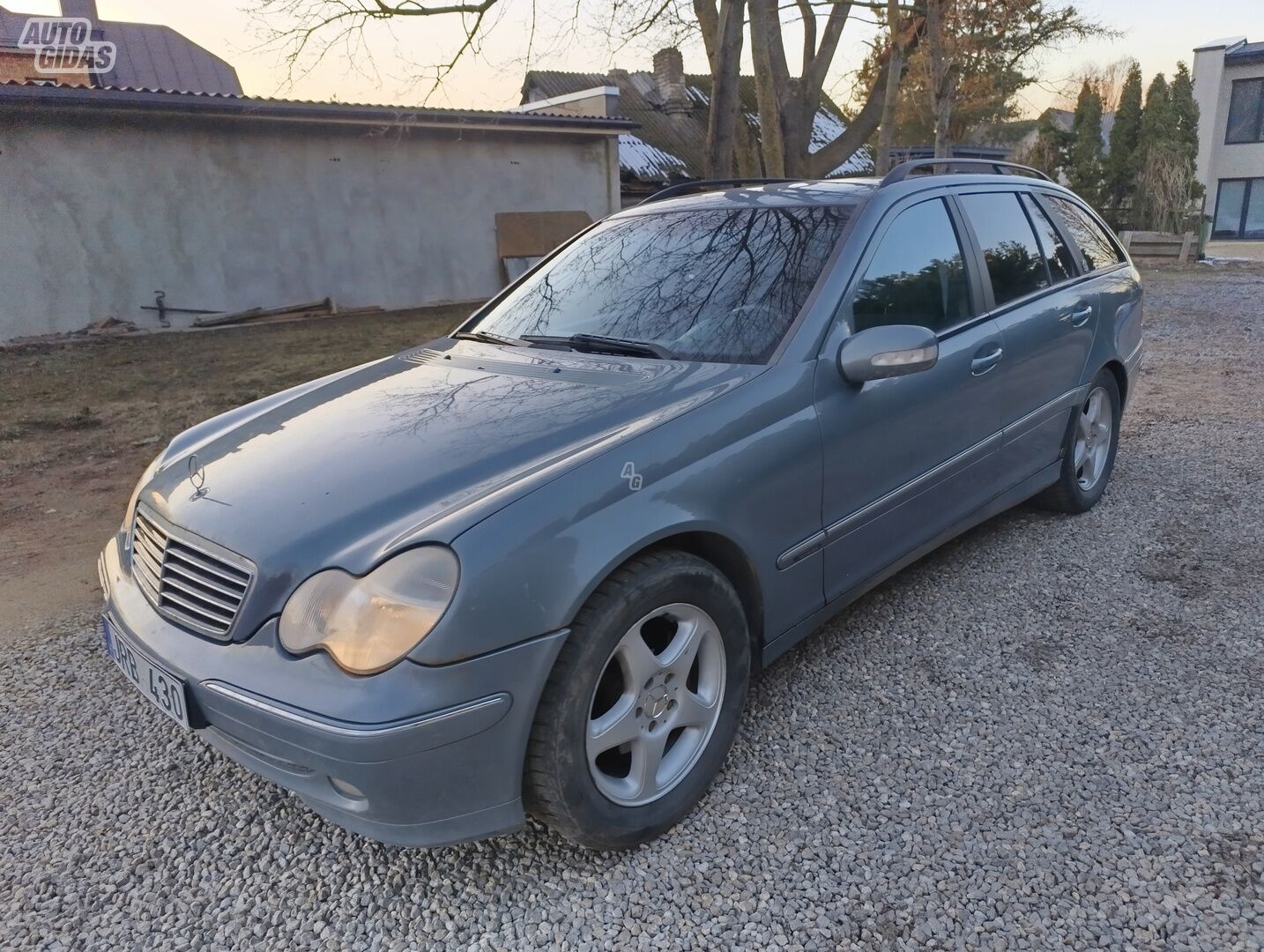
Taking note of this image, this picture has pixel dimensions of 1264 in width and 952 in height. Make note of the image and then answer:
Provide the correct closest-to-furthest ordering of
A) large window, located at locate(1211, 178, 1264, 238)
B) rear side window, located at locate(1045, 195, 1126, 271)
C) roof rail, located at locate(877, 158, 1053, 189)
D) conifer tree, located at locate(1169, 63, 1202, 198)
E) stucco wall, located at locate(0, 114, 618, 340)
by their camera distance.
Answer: roof rail, located at locate(877, 158, 1053, 189) < rear side window, located at locate(1045, 195, 1126, 271) < stucco wall, located at locate(0, 114, 618, 340) < conifer tree, located at locate(1169, 63, 1202, 198) < large window, located at locate(1211, 178, 1264, 238)

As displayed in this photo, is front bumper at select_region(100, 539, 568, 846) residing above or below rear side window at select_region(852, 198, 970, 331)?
below

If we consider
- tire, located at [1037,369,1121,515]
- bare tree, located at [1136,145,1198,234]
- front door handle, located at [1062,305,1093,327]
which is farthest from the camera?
bare tree, located at [1136,145,1198,234]

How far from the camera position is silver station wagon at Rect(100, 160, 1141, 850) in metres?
1.92

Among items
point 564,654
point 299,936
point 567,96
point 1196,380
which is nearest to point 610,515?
point 564,654

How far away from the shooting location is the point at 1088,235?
4.47 m

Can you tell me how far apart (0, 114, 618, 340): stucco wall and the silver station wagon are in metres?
10.7

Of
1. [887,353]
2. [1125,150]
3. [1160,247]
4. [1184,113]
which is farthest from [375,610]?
[1184,113]

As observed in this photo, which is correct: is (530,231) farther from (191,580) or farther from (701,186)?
(191,580)

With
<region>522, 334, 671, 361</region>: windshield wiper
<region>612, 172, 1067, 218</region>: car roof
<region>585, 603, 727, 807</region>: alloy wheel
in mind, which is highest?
<region>612, 172, 1067, 218</region>: car roof

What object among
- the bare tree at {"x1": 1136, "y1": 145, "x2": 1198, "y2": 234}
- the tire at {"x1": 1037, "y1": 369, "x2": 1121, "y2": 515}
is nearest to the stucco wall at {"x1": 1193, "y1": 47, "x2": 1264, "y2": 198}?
the bare tree at {"x1": 1136, "y1": 145, "x2": 1198, "y2": 234}

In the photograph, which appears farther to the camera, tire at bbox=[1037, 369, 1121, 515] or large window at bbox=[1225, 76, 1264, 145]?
large window at bbox=[1225, 76, 1264, 145]

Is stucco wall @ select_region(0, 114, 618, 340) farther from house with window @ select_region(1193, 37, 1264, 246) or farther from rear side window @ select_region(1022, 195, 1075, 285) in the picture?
house with window @ select_region(1193, 37, 1264, 246)

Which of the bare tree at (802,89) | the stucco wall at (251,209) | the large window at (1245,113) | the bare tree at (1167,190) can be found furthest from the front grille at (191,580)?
the large window at (1245,113)

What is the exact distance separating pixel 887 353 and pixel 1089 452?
233 cm
